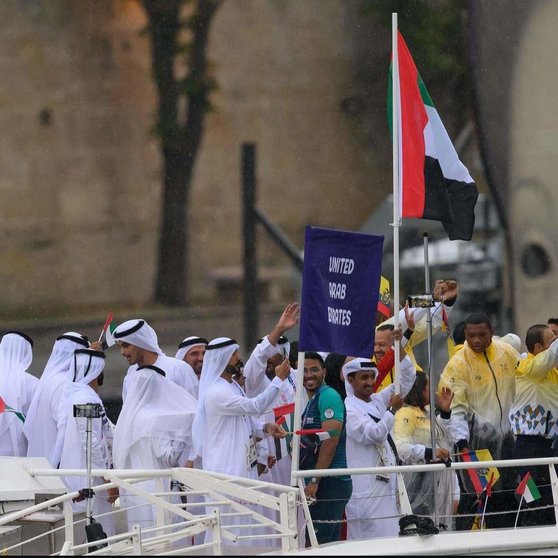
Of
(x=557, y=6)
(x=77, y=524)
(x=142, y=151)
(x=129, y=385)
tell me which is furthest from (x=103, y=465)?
(x=557, y=6)

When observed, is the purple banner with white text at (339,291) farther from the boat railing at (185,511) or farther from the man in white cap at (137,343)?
the man in white cap at (137,343)

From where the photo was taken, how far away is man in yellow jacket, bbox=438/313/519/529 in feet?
34.2

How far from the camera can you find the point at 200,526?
815 centimetres

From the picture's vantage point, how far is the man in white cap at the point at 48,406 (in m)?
10.1

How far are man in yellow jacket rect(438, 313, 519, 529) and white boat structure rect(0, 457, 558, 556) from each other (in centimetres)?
161

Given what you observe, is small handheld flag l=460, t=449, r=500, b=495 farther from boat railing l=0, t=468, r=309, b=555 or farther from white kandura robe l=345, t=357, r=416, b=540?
boat railing l=0, t=468, r=309, b=555

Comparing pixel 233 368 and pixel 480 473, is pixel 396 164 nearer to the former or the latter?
pixel 233 368

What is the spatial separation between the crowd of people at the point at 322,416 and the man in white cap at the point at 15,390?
0.03 ft

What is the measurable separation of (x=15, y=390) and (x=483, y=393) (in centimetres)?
332

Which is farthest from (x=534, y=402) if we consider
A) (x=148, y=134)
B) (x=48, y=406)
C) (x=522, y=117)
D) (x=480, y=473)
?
(x=148, y=134)

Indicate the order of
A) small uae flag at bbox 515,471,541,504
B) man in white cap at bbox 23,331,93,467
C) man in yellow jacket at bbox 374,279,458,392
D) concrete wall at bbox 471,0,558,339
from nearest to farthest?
Result: small uae flag at bbox 515,471,541,504, man in yellow jacket at bbox 374,279,458,392, man in white cap at bbox 23,331,93,467, concrete wall at bbox 471,0,558,339

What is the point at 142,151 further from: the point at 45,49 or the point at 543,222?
the point at 543,222

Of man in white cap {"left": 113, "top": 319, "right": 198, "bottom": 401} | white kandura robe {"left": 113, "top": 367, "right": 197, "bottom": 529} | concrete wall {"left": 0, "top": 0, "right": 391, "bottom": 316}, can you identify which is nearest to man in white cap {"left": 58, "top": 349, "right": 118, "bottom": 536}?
white kandura robe {"left": 113, "top": 367, "right": 197, "bottom": 529}

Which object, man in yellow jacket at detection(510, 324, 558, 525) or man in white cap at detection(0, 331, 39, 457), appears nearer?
man in yellow jacket at detection(510, 324, 558, 525)
